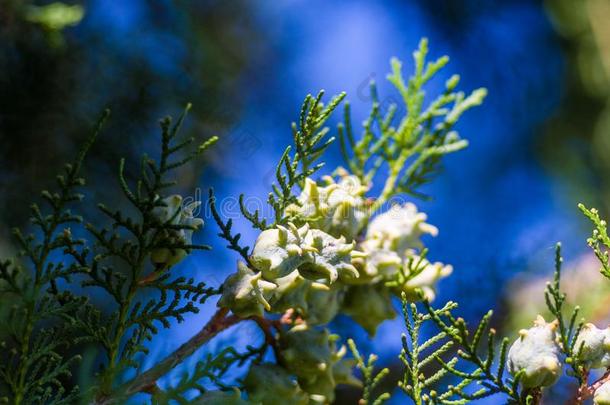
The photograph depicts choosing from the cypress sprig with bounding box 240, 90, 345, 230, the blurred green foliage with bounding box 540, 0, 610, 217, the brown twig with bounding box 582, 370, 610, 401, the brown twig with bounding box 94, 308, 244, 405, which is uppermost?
the blurred green foliage with bounding box 540, 0, 610, 217

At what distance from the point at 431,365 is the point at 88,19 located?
1186mm

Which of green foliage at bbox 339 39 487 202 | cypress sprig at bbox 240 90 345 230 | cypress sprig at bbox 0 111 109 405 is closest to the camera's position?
cypress sprig at bbox 0 111 109 405

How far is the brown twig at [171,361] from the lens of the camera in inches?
34.2

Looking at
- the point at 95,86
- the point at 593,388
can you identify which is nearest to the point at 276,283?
the point at 593,388

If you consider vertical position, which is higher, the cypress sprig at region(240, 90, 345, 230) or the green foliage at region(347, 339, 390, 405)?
the cypress sprig at region(240, 90, 345, 230)

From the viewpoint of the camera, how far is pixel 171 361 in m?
0.91

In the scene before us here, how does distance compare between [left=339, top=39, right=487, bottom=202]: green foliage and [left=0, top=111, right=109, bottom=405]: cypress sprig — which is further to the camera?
[left=339, top=39, right=487, bottom=202]: green foliage

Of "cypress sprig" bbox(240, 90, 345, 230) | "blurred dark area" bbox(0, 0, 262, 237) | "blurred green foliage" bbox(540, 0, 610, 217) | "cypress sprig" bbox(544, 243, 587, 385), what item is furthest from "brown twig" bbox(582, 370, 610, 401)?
"blurred green foliage" bbox(540, 0, 610, 217)

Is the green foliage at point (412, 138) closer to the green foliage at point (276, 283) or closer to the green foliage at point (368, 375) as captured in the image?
the green foliage at point (276, 283)

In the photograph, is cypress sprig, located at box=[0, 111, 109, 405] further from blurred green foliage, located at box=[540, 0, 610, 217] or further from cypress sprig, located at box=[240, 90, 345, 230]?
blurred green foliage, located at box=[540, 0, 610, 217]

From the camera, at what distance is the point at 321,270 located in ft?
2.92

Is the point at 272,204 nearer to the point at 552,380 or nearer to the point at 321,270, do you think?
the point at 321,270

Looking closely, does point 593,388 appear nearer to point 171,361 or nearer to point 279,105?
point 171,361

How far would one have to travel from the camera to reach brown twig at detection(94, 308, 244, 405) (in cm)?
87
